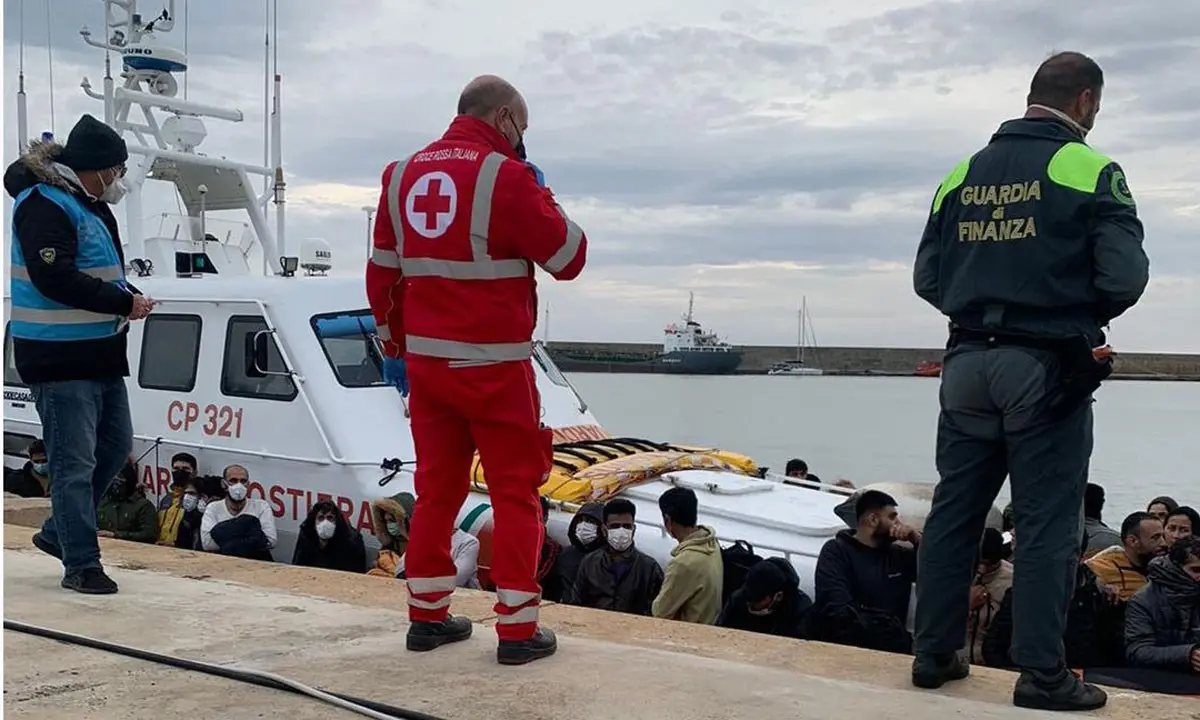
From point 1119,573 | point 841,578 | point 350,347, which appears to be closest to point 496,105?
point 841,578

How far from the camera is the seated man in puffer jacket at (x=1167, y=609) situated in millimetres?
4984

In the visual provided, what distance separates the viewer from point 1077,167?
10.6ft

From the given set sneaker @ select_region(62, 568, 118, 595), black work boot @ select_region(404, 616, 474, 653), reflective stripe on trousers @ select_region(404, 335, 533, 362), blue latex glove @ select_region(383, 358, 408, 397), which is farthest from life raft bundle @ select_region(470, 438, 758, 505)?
reflective stripe on trousers @ select_region(404, 335, 533, 362)

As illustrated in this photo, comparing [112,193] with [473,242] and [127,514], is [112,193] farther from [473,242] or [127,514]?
[127,514]

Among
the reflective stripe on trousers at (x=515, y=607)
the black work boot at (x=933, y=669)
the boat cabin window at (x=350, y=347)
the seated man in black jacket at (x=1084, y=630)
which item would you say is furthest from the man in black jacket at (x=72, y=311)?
the seated man in black jacket at (x=1084, y=630)

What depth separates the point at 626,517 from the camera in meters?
5.98

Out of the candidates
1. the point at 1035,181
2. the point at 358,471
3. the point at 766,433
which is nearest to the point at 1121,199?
the point at 1035,181

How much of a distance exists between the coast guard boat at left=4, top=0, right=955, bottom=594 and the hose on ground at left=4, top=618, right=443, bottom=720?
253cm

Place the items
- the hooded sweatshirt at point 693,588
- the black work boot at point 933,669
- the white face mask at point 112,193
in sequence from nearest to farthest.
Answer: the black work boot at point 933,669, the white face mask at point 112,193, the hooded sweatshirt at point 693,588

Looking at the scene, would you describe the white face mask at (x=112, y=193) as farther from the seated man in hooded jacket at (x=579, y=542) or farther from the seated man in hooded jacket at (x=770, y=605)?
the seated man in hooded jacket at (x=770, y=605)

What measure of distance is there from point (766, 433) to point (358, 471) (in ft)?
100.0

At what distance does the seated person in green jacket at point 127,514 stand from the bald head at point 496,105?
4.73m

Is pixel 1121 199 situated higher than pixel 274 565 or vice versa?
pixel 1121 199

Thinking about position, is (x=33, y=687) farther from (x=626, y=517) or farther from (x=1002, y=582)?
(x=1002, y=582)
